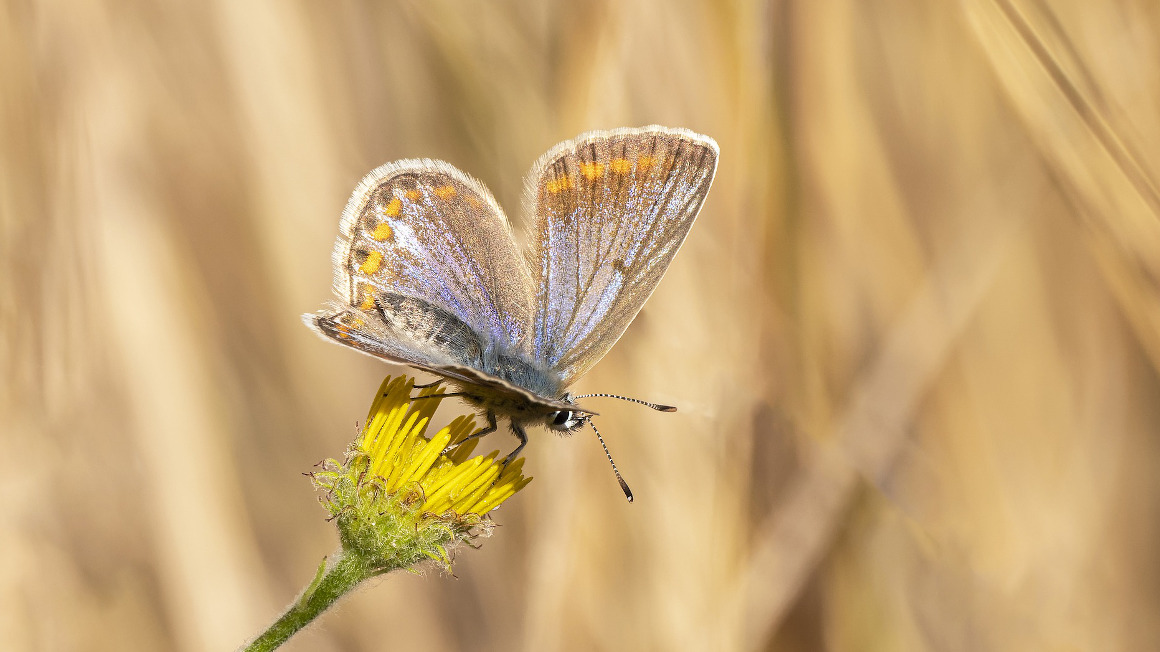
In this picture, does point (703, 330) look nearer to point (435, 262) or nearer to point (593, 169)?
point (593, 169)

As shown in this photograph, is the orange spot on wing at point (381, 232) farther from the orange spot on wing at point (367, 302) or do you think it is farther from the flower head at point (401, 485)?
the flower head at point (401, 485)

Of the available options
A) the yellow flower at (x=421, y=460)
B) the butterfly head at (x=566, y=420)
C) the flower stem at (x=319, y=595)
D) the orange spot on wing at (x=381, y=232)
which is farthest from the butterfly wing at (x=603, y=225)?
the flower stem at (x=319, y=595)

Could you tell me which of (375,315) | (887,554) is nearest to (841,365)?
(887,554)

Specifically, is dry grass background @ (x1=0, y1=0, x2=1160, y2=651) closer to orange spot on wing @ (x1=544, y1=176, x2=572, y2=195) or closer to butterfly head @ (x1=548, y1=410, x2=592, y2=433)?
orange spot on wing @ (x1=544, y1=176, x2=572, y2=195)

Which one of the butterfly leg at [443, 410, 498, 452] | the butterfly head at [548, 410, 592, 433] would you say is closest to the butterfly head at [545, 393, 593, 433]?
the butterfly head at [548, 410, 592, 433]

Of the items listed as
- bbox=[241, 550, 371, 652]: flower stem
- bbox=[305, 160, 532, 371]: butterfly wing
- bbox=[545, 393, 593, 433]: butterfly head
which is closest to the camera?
bbox=[241, 550, 371, 652]: flower stem

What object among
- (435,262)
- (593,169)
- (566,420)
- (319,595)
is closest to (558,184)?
(593,169)

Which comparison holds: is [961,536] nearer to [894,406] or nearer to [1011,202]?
[894,406]
